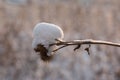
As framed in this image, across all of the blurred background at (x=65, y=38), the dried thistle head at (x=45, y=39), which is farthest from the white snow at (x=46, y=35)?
the blurred background at (x=65, y=38)

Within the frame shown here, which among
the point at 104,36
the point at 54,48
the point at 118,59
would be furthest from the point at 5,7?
the point at 54,48

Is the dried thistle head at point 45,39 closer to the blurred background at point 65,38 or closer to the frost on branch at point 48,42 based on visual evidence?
the frost on branch at point 48,42

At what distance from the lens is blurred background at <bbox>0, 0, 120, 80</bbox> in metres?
3.13

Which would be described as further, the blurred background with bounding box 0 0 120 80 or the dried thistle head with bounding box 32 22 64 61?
the blurred background with bounding box 0 0 120 80

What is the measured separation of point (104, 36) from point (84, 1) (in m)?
0.56

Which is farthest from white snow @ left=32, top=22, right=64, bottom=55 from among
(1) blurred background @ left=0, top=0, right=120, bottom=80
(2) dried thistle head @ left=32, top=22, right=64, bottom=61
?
(1) blurred background @ left=0, top=0, right=120, bottom=80

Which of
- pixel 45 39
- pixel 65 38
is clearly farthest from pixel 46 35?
pixel 65 38

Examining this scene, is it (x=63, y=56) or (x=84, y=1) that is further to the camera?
(x=84, y=1)

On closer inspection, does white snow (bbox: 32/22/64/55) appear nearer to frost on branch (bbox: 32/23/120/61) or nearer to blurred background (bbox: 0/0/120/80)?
frost on branch (bbox: 32/23/120/61)

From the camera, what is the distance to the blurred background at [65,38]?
10.3 ft

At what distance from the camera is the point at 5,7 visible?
13.0 feet

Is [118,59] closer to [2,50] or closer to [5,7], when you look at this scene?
[2,50]

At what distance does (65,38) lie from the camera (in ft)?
11.9

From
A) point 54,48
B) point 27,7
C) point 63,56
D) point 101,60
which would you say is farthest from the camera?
point 27,7
